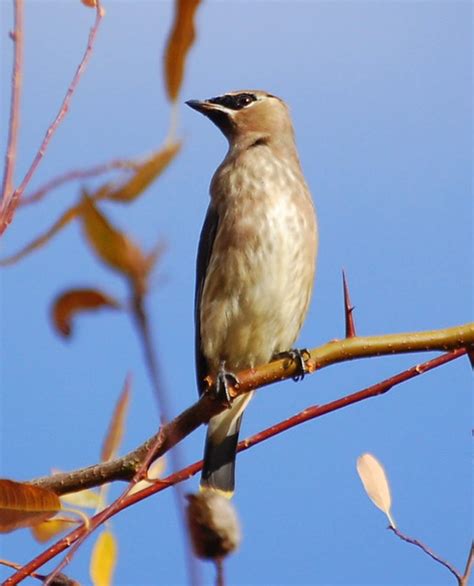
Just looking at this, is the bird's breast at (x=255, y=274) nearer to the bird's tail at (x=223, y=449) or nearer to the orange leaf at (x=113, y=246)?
the bird's tail at (x=223, y=449)

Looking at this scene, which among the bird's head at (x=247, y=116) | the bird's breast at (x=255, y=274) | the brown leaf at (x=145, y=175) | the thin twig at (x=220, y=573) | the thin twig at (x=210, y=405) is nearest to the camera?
the brown leaf at (x=145, y=175)

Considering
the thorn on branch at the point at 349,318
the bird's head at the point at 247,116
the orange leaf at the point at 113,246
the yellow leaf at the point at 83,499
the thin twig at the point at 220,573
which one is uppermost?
the bird's head at the point at 247,116

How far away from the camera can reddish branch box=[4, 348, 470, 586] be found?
1.31m

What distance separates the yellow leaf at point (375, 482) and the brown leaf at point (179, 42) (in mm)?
1181

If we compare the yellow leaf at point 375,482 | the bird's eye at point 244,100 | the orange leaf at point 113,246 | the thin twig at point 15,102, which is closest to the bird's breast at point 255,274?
the bird's eye at point 244,100

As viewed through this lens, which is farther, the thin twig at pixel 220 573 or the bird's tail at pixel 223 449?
the bird's tail at pixel 223 449

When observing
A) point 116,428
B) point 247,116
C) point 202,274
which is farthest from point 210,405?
point 247,116

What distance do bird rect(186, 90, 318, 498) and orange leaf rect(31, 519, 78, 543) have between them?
2240mm

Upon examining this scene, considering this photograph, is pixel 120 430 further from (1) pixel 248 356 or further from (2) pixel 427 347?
(1) pixel 248 356

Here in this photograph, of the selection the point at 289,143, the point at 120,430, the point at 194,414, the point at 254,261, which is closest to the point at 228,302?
the point at 254,261

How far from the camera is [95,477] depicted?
5.80ft

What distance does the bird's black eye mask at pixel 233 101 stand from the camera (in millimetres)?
5148

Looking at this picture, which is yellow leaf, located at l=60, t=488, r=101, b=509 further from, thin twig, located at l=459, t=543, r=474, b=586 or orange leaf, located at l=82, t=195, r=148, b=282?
orange leaf, located at l=82, t=195, r=148, b=282

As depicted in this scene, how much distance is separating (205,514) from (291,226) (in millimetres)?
3457
